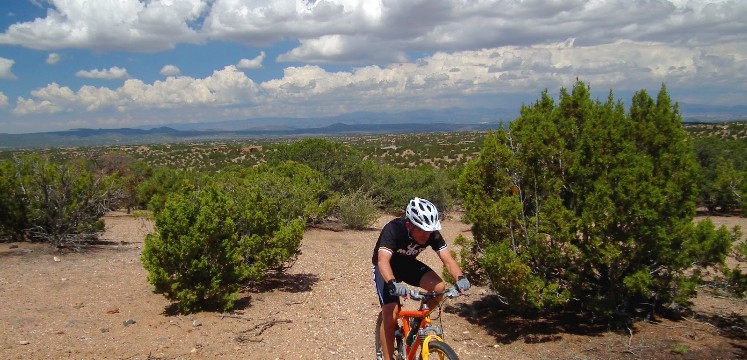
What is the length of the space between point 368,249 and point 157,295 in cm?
598

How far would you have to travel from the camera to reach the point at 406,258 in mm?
4957

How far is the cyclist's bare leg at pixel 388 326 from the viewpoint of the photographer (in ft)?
15.6

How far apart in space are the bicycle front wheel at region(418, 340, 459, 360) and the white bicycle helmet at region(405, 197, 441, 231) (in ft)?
2.95

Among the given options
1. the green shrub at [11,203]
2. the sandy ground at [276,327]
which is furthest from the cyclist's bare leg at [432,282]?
the green shrub at [11,203]

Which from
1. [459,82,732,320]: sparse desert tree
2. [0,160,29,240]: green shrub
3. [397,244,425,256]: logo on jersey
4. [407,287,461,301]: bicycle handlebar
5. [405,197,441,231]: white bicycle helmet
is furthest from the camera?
[0,160,29,240]: green shrub

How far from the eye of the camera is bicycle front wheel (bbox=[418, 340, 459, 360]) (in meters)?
4.07

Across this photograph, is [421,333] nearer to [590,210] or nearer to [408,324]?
[408,324]

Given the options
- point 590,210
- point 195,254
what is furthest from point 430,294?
point 195,254

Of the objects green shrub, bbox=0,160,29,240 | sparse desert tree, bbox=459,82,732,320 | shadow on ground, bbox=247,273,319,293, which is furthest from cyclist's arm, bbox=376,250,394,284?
green shrub, bbox=0,160,29,240

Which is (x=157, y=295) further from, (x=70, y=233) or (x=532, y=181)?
(x=532, y=181)

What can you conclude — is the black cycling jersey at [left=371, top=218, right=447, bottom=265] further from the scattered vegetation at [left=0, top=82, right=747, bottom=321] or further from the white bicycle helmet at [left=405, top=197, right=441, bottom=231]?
the scattered vegetation at [left=0, top=82, right=747, bottom=321]

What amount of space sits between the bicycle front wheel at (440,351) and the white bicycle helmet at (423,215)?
899 millimetres

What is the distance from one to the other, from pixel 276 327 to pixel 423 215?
3775 mm

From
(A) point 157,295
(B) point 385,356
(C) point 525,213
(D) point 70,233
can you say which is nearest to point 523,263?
(C) point 525,213
